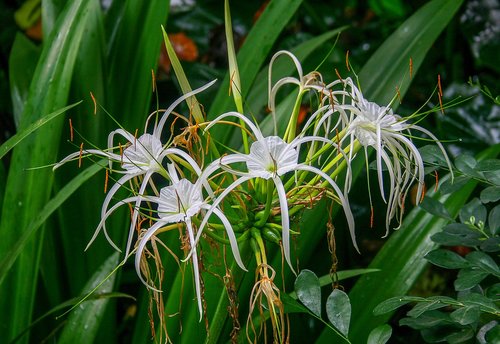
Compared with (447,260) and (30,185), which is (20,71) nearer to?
(30,185)

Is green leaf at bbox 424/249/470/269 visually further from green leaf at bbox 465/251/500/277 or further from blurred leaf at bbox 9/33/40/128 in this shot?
blurred leaf at bbox 9/33/40/128

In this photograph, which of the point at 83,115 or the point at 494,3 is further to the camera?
the point at 494,3

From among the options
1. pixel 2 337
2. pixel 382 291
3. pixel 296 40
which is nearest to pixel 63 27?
pixel 2 337

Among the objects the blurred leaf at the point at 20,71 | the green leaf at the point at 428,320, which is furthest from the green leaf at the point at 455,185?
the blurred leaf at the point at 20,71

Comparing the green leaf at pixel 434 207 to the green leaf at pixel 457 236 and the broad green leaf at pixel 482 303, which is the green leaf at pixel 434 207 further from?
the broad green leaf at pixel 482 303

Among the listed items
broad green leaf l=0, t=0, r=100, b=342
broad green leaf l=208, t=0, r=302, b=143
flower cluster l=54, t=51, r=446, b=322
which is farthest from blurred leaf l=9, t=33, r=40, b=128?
flower cluster l=54, t=51, r=446, b=322

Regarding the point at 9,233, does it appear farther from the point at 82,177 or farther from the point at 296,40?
the point at 296,40
